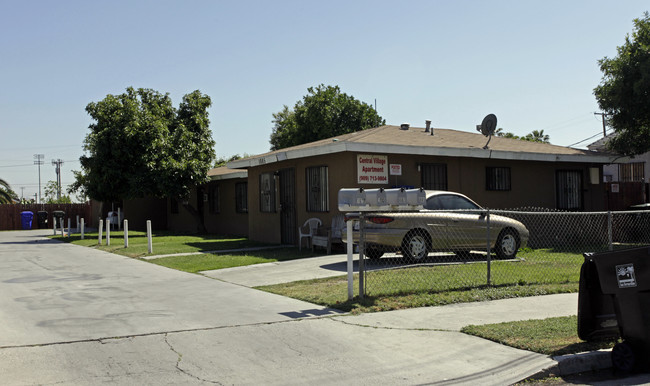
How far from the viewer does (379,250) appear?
12039mm

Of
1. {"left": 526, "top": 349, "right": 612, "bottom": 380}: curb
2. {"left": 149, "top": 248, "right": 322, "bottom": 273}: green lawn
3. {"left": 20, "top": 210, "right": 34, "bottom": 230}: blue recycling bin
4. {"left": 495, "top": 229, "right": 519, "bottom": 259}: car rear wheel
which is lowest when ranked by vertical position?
{"left": 526, "top": 349, "right": 612, "bottom": 380}: curb

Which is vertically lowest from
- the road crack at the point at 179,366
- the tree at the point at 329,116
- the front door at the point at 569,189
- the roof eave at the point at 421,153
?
the road crack at the point at 179,366

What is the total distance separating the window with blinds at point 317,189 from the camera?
15.7m

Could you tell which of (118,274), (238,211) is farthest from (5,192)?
(118,274)

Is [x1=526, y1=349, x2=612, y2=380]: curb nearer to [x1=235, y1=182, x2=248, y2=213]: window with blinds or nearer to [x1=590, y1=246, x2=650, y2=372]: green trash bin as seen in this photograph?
[x1=590, y1=246, x2=650, y2=372]: green trash bin

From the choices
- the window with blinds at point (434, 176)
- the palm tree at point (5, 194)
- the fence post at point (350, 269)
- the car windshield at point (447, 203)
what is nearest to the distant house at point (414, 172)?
the window with blinds at point (434, 176)

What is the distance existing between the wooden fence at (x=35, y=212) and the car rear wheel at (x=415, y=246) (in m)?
32.7

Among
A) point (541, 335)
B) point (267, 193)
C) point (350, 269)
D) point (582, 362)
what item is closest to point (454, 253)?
point (350, 269)

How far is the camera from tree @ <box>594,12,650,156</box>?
17078 millimetres

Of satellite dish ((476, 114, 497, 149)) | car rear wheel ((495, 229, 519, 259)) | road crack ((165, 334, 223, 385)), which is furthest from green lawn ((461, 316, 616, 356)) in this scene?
satellite dish ((476, 114, 497, 149))

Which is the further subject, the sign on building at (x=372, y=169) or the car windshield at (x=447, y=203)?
the sign on building at (x=372, y=169)

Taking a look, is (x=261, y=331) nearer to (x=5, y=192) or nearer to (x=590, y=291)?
(x=590, y=291)

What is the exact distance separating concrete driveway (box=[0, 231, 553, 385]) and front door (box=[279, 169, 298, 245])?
7.90 m

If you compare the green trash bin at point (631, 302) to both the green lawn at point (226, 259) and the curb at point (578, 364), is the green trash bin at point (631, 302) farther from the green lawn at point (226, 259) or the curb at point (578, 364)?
the green lawn at point (226, 259)
